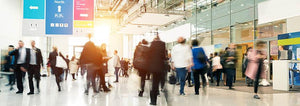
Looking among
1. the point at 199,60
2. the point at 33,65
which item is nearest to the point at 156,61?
the point at 199,60

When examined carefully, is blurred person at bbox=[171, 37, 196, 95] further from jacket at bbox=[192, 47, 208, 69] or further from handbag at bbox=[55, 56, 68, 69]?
handbag at bbox=[55, 56, 68, 69]

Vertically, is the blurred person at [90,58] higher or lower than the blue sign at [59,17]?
lower

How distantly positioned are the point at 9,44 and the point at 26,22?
5.86 feet

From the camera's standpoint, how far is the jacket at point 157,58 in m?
4.40

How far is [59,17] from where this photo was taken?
7.97 m

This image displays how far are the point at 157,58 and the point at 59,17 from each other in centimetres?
500

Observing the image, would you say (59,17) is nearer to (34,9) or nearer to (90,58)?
(34,9)

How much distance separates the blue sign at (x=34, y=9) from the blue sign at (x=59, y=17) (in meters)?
0.17

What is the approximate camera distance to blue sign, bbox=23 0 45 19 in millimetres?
7520

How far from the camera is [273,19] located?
33.9 feet

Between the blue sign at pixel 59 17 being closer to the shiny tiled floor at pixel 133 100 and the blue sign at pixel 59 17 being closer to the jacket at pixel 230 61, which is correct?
the shiny tiled floor at pixel 133 100

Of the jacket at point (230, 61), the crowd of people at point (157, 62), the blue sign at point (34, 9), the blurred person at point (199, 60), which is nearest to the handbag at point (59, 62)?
the crowd of people at point (157, 62)

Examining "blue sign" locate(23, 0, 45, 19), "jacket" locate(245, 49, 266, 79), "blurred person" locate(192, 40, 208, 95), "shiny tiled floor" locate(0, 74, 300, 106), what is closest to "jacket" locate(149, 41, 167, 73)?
"shiny tiled floor" locate(0, 74, 300, 106)

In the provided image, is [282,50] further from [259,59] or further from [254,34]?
[259,59]
